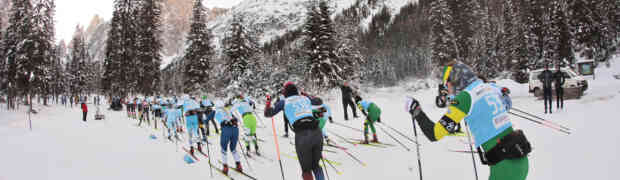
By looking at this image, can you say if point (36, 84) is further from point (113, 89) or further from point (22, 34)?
point (113, 89)

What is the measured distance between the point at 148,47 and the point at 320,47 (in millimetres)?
19000

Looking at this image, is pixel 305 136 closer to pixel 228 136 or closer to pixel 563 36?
pixel 228 136

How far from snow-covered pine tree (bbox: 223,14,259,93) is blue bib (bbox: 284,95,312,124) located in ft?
93.4

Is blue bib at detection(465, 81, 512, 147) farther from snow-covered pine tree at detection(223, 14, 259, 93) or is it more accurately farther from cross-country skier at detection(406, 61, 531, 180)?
snow-covered pine tree at detection(223, 14, 259, 93)

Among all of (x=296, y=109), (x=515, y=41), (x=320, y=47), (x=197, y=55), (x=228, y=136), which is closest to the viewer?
(x=296, y=109)

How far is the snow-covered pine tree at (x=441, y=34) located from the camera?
34.5m

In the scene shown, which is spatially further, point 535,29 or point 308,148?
point 535,29

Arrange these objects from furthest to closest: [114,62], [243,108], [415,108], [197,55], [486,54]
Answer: [486,54] → [114,62] → [197,55] → [243,108] → [415,108]

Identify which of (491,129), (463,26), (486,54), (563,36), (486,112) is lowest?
(491,129)

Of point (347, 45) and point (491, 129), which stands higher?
point (347, 45)

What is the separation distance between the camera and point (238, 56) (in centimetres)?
3412

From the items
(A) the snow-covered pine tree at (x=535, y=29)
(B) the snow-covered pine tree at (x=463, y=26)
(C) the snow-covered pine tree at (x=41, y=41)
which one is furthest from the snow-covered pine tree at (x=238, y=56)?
(A) the snow-covered pine tree at (x=535, y=29)

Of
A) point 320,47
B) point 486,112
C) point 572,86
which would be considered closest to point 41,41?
point 320,47

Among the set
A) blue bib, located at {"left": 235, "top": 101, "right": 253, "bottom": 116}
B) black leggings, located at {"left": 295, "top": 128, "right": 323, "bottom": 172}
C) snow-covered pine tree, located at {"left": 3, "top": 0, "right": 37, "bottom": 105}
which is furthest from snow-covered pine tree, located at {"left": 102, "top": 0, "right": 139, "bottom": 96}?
black leggings, located at {"left": 295, "top": 128, "right": 323, "bottom": 172}
